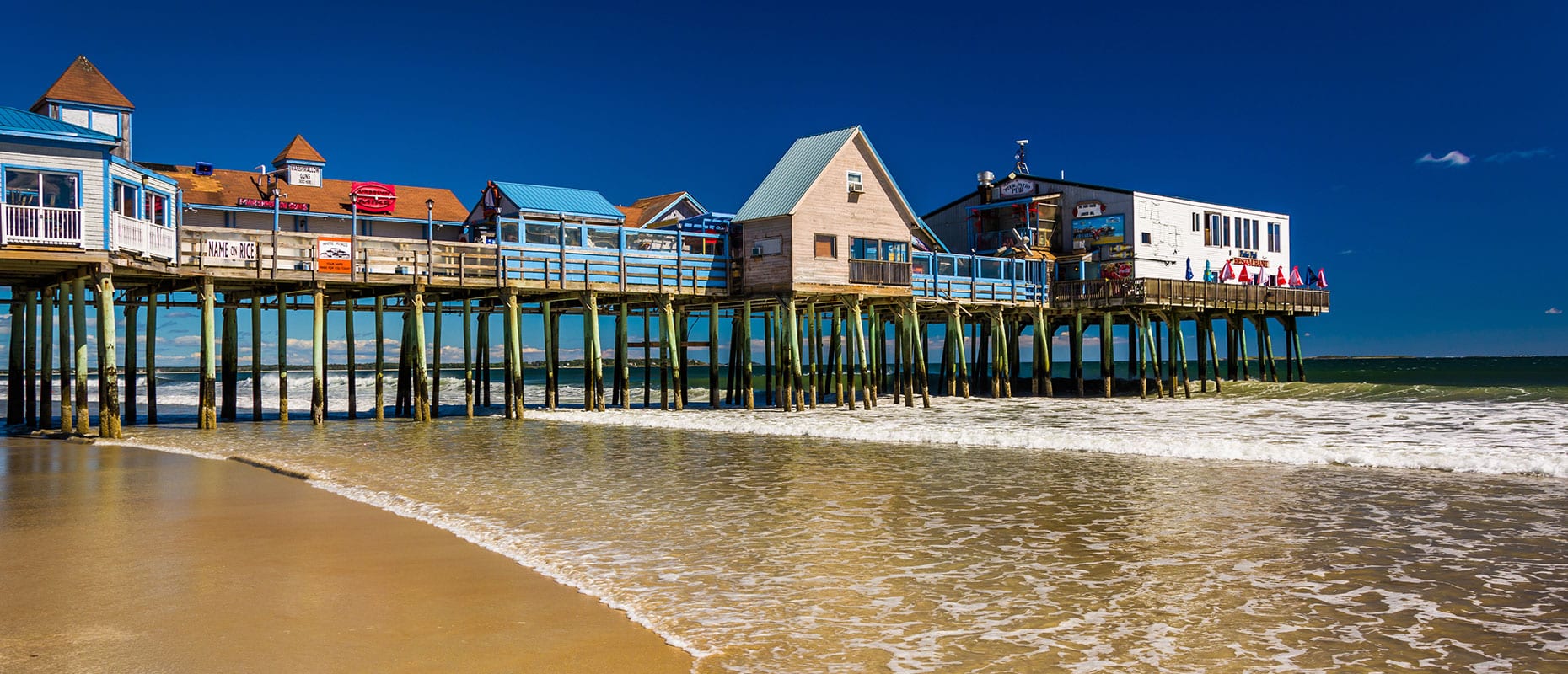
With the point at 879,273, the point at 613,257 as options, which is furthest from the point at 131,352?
the point at 879,273

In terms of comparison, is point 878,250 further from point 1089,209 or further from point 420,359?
point 420,359

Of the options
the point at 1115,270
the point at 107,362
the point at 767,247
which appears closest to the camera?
the point at 107,362

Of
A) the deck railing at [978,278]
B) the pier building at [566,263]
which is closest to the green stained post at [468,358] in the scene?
the pier building at [566,263]

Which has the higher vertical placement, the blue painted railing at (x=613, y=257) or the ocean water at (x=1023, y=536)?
the blue painted railing at (x=613, y=257)

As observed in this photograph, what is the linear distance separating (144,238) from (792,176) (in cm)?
1745

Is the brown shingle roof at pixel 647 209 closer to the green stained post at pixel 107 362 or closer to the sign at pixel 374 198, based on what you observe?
the sign at pixel 374 198

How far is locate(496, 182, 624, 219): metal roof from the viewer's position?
31.5 m

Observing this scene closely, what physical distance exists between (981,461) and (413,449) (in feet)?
34.4

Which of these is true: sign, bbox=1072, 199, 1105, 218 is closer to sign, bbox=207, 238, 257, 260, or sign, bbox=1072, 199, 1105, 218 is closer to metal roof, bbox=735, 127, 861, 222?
metal roof, bbox=735, 127, 861, 222

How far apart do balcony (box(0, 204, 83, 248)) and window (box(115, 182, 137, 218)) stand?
3.40 feet

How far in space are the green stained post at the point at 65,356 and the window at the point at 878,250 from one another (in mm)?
20559

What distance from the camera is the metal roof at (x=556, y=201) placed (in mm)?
31484

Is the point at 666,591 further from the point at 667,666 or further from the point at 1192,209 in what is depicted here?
the point at 1192,209

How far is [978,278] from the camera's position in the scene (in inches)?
1612
